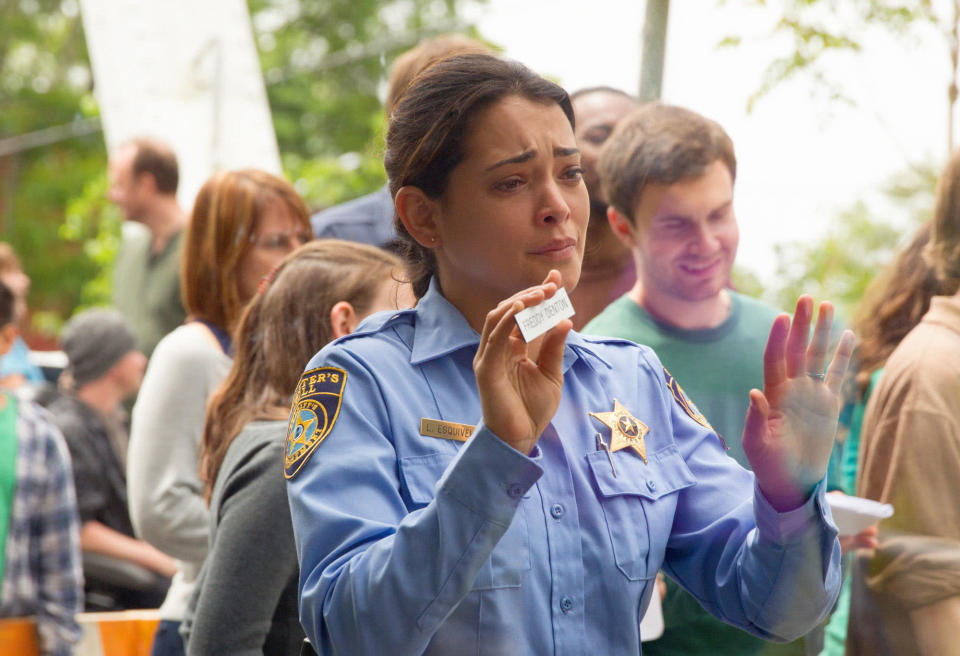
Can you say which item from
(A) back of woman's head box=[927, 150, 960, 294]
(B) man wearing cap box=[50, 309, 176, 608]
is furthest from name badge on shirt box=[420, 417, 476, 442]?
(B) man wearing cap box=[50, 309, 176, 608]

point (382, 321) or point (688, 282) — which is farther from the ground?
point (382, 321)

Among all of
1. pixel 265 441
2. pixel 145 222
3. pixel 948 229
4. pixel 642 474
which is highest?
pixel 948 229

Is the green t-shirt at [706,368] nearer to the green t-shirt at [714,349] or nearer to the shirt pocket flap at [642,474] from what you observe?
the green t-shirt at [714,349]

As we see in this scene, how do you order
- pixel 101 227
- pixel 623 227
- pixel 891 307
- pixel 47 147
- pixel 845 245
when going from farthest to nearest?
pixel 47 147 < pixel 101 227 < pixel 891 307 < pixel 623 227 < pixel 845 245

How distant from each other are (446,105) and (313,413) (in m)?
0.43

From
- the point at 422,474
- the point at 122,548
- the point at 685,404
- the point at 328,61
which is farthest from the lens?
the point at 328,61

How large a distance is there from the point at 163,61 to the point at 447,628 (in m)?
4.85

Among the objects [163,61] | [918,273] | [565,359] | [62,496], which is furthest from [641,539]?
[163,61]

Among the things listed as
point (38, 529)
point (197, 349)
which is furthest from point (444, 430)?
point (38, 529)

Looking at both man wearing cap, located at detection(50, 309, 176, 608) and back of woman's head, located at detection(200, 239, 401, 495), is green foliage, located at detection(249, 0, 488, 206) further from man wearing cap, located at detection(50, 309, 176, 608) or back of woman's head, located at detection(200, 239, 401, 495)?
back of woman's head, located at detection(200, 239, 401, 495)

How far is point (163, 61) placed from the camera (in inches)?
224

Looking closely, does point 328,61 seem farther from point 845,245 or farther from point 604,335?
point 845,245

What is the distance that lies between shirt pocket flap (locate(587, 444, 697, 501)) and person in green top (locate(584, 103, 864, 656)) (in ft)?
0.90

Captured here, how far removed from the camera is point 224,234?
113 inches
